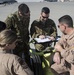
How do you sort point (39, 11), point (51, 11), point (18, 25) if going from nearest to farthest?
point (18, 25) < point (39, 11) < point (51, 11)

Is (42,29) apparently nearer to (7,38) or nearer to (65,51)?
(65,51)

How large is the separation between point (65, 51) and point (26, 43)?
1.69 meters

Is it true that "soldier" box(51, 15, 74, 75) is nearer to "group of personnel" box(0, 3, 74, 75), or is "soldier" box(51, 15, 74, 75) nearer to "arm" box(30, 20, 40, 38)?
"group of personnel" box(0, 3, 74, 75)

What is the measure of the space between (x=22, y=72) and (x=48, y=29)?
116 inches

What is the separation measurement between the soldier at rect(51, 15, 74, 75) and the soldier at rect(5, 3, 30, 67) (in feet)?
3.64

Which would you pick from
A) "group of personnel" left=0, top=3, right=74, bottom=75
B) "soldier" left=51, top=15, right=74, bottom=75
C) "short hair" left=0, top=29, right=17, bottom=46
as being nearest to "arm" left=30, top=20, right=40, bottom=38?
"group of personnel" left=0, top=3, right=74, bottom=75

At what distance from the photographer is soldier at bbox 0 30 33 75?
9.46 feet

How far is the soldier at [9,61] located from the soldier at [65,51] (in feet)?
3.55

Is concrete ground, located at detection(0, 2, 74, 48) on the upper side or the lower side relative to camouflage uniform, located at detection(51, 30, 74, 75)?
lower

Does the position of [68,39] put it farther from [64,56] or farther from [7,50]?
[7,50]

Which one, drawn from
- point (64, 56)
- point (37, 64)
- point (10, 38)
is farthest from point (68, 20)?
point (10, 38)

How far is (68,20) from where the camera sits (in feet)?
13.8

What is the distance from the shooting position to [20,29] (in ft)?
17.6

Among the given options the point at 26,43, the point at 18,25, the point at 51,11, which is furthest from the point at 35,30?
the point at 51,11
